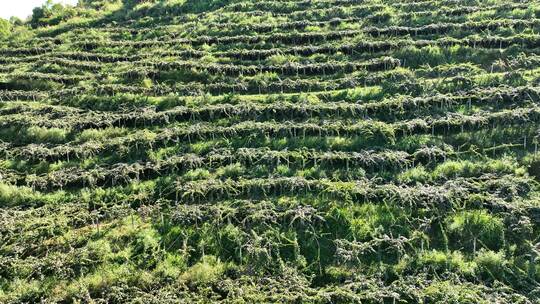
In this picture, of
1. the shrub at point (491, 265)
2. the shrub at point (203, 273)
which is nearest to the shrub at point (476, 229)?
the shrub at point (491, 265)

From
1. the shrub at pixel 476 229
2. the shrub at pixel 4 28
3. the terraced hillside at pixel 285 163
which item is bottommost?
the shrub at pixel 476 229

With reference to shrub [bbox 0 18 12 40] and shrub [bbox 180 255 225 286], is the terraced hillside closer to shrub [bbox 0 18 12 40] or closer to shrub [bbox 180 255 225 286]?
shrub [bbox 180 255 225 286]

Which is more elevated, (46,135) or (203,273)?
(46,135)

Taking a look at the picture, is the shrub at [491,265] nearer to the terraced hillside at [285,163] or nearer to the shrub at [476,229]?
the terraced hillside at [285,163]

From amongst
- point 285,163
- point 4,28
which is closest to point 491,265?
point 285,163

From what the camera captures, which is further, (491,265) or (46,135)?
(46,135)

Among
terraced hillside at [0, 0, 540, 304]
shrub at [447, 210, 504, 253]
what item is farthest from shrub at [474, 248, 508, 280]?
shrub at [447, 210, 504, 253]

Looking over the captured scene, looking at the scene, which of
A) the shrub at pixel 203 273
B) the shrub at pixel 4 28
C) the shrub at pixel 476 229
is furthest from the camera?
the shrub at pixel 4 28

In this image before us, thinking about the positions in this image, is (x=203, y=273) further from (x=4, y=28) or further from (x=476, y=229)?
(x=4, y=28)

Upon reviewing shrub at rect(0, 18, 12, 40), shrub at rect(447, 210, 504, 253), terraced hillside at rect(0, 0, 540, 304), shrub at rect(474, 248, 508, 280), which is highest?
shrub at rect(0, 18, 12, 40)

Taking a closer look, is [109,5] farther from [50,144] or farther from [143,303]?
[143,303]
